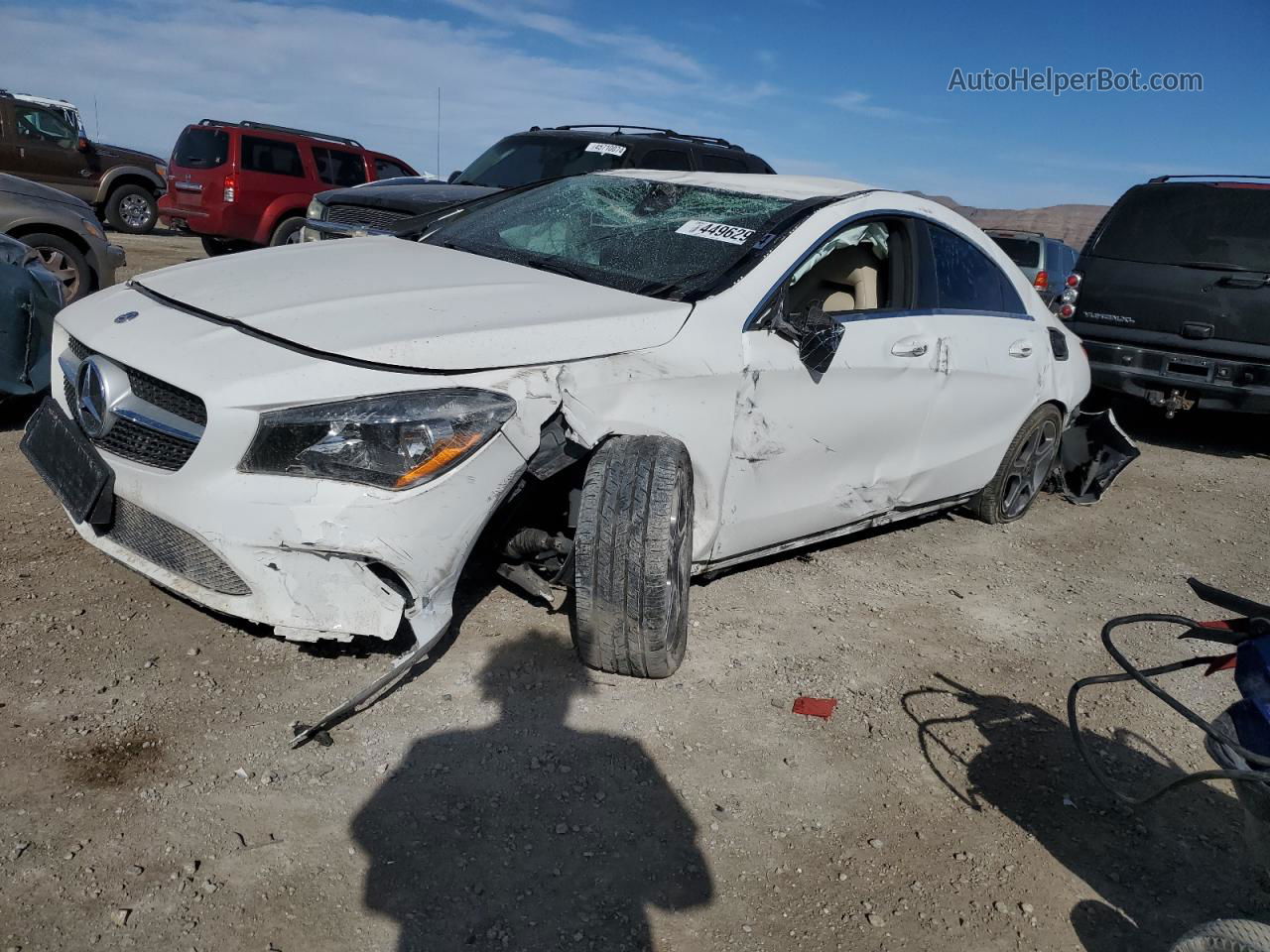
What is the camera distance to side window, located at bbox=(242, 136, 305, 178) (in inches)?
535

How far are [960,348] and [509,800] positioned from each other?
2.76 metres

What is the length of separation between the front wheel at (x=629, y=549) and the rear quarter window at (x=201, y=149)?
40.0 feet

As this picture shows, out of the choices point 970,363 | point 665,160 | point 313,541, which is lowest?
point 313,541

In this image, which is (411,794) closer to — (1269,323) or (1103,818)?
(1103,818)

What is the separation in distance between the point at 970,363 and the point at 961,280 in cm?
38

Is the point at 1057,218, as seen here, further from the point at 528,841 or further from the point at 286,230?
the point at 528,841

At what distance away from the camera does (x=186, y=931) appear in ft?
7.20

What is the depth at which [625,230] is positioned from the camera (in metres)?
4.03

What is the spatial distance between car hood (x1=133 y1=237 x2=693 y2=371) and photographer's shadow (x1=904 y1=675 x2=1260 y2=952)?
1.63m

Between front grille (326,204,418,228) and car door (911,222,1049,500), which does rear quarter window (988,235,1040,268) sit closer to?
front grille (326,204,418,228)

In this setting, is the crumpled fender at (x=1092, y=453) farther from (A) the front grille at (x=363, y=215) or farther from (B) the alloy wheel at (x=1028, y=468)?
(A) the front grille at (x=363, y=215)

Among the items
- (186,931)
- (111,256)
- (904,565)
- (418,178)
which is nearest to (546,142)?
(418,178)

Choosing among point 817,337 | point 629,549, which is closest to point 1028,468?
point 817,337

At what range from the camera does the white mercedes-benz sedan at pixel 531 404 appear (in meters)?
2.75
